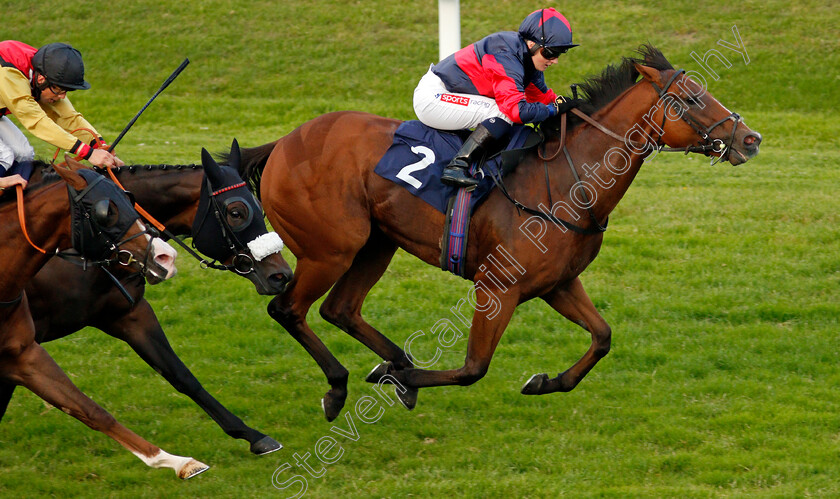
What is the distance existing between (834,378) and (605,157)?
247 centimetres

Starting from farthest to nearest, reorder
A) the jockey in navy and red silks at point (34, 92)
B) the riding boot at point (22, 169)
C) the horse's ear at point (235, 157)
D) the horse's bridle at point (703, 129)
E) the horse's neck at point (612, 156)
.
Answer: the horse's ear at point (235, 157), the horse's neck at point (612, 156), the riding boot at point (22, 169), the horse's bridle at point (703, 129), the jockey in navy and red silks at point (34, 92)

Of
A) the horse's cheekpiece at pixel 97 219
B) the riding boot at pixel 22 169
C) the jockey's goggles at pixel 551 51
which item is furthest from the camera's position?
the jockey's goggles at pixel 551 51

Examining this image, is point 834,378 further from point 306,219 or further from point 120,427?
point 120,427

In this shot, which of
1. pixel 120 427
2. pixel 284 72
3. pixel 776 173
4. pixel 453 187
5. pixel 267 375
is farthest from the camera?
pixel 284 72

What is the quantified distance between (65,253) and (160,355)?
44.1 inches

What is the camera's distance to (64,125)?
5.80 metres

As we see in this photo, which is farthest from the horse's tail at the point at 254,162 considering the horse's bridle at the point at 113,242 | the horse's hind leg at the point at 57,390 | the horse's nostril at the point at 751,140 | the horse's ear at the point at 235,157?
the horse's nostril at the point at 751,140

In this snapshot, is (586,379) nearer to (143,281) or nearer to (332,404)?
(332,404)

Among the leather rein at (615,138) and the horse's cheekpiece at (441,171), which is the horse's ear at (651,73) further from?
the horse's cheekpiece at (441,171)

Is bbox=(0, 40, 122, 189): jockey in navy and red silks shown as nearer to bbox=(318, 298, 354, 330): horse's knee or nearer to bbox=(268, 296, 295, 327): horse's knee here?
bbox=(268, 296, 295, 327): horse's knee

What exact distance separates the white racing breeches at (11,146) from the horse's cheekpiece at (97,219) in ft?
3.56

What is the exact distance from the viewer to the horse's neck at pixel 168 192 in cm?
552

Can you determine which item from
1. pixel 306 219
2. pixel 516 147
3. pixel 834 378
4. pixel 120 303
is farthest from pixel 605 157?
pixel 120 303

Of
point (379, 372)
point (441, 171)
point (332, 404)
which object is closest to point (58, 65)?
point (441, 171)
